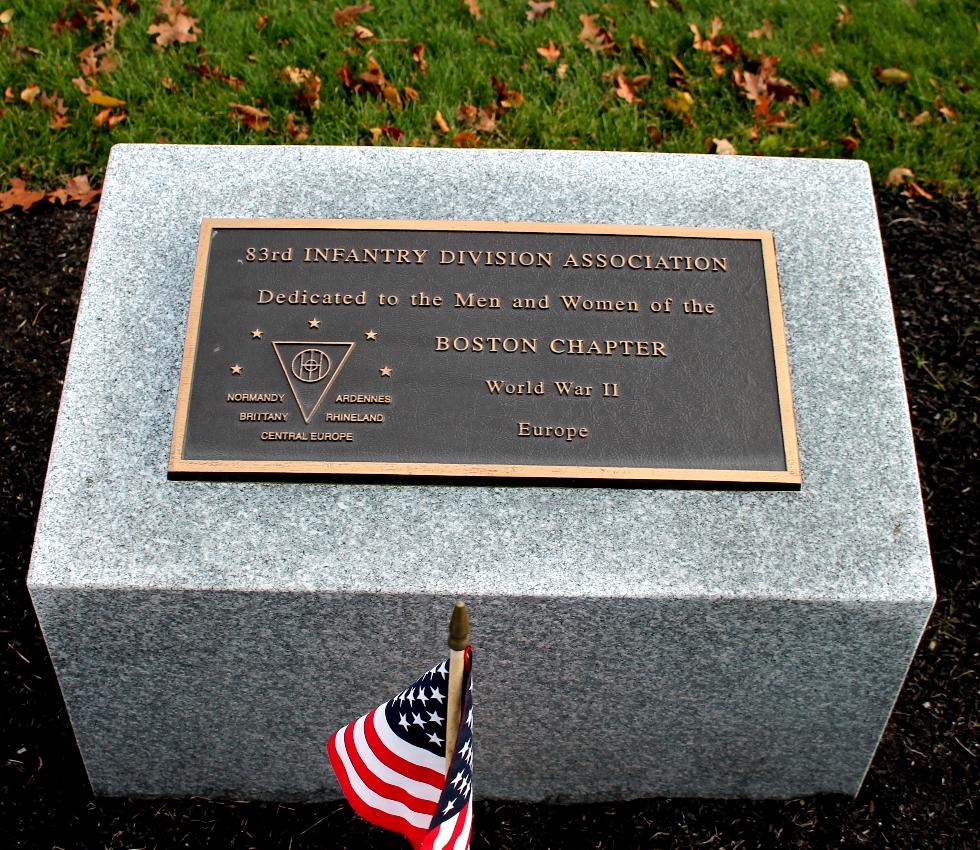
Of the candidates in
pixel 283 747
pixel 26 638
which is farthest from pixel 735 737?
pixel 26 638

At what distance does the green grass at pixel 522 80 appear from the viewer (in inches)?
187

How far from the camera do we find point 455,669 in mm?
2137

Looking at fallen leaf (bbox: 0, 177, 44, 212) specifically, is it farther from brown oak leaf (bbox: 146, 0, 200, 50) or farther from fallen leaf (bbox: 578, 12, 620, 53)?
fallen leaf (bbox: 578, 12, 620, 53)

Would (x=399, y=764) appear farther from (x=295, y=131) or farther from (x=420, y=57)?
(x=420, y=57)

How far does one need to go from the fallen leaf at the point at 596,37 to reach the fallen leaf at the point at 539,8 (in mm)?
190

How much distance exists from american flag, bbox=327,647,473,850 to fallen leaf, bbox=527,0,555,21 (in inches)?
154

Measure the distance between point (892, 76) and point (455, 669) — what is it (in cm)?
418

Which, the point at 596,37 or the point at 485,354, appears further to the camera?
the point at 596,37

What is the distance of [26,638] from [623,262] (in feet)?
7.65

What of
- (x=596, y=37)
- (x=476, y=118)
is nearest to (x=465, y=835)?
(x=476, y=118)

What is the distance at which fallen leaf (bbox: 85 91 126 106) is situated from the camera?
479cm

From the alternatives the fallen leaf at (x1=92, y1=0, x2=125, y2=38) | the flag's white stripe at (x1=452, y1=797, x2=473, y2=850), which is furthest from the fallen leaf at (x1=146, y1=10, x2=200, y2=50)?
the flag's white stripe at (x1=452, y1=797, x2=473, y2=850)

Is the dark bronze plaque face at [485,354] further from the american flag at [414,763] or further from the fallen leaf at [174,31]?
the fallen leaf at [174,31]

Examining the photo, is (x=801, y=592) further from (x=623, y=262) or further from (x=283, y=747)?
(x=283, y=747)
